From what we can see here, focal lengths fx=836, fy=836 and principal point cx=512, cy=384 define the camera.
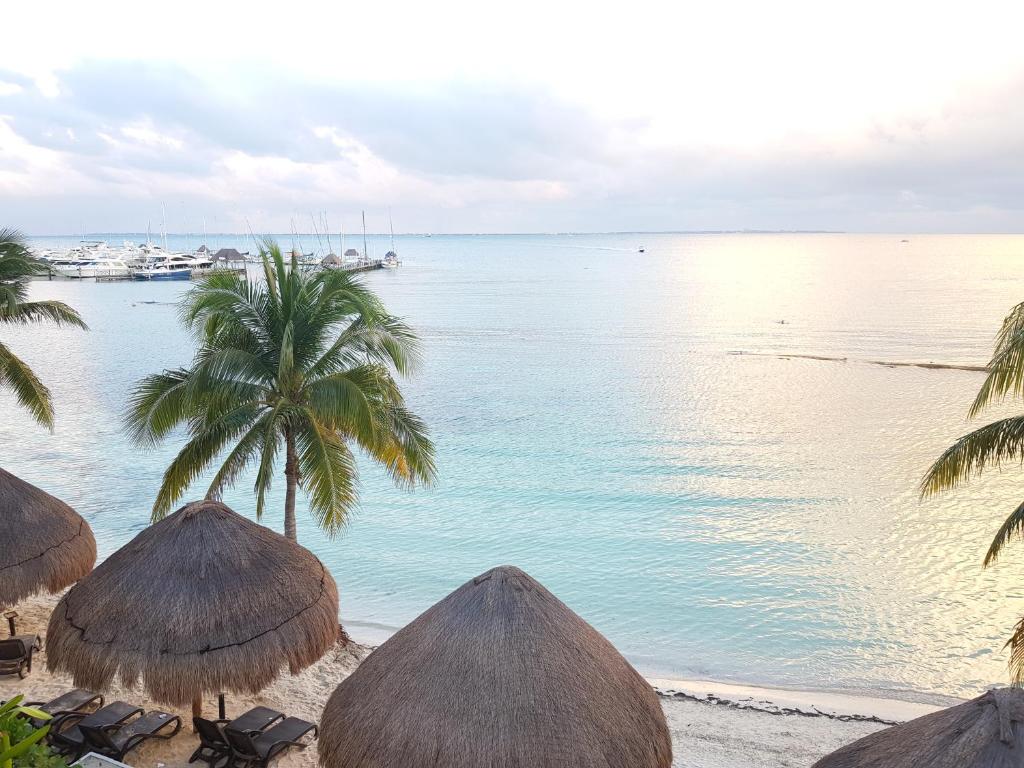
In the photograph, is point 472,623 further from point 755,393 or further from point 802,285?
point 802,285

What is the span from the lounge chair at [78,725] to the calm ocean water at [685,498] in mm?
5101

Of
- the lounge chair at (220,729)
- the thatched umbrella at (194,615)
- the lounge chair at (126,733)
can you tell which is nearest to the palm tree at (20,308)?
the thatched umbrella at (194,615)

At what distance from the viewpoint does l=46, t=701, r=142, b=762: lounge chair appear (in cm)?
742

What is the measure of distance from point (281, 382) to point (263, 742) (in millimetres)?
4163

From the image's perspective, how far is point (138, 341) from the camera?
4653cm

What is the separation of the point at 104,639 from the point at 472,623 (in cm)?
342

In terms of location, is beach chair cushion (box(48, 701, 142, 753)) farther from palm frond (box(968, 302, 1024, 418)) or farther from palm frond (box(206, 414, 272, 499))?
palm frond (box(968, 302, 1024, 418))

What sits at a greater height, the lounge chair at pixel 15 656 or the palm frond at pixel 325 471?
the palm frond at pixel 325 471

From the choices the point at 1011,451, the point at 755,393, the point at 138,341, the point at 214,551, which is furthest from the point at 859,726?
the point at 138,341

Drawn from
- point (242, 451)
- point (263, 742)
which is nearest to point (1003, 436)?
point (263, 742)

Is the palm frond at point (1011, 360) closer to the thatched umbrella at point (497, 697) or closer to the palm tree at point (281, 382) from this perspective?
the thatched umbrella at point (497, 697)

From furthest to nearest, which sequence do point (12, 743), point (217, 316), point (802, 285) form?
1. point (802, 285)
2. point (217, 316)
3. point (12, 743)

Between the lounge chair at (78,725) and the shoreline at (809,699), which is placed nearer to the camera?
the lounge chair at (78,725)

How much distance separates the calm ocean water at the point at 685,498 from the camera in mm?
12891
